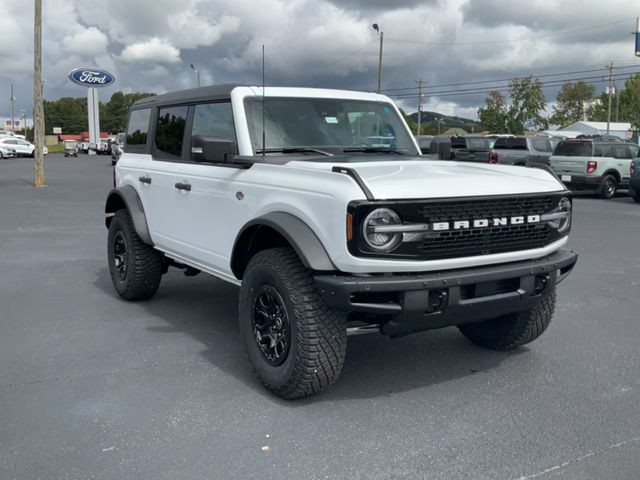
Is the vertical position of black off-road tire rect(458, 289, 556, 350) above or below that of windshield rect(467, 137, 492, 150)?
below

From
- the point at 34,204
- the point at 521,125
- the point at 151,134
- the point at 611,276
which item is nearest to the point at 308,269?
the point at 151,134

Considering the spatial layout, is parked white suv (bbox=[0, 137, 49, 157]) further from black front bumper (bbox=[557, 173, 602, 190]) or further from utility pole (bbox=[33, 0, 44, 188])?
black front bumper (bbox=[557, 173, 602, 190])

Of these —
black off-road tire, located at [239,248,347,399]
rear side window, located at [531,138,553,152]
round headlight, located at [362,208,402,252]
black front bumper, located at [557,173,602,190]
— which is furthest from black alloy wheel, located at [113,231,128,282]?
rear side window, located at [531,138,553,152]

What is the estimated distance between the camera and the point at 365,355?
4984 millimetres

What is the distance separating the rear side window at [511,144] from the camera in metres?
23.5

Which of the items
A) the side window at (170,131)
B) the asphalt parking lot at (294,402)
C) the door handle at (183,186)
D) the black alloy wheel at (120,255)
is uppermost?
the side window at (170,131)

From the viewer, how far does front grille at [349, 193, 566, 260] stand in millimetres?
3623

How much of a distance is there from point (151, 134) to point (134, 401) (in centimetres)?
292

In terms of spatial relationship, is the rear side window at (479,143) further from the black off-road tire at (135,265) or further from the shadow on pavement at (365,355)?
the black off-road tire at (135,265)

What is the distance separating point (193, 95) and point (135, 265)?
5.61ft

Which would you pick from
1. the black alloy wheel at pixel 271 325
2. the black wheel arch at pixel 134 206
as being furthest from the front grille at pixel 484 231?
the black wheel arch at pixel 134 206

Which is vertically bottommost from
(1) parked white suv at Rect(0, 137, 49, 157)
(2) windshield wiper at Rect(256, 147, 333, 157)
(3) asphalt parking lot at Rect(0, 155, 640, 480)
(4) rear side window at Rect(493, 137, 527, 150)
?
(3) asphalt parking lot at Rect(0, 155, 640, 480)

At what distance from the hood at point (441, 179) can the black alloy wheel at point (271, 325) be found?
0.83 m

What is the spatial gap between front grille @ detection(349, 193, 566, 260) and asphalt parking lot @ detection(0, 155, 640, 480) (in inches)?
37.9
